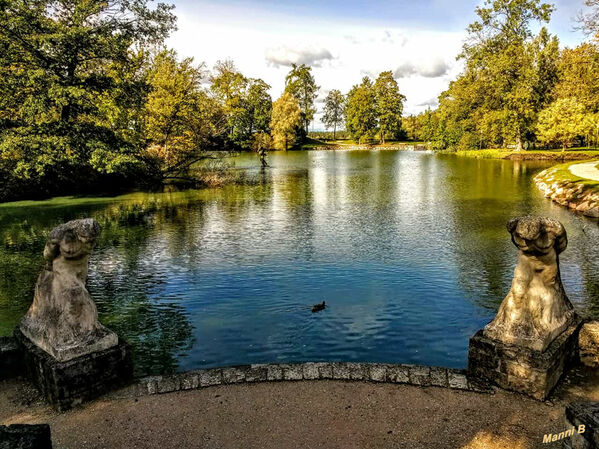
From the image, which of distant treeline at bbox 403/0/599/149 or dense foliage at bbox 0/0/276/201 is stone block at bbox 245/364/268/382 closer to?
dense foliage at bbox 0/0/276/201

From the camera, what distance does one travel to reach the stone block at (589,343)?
740cm

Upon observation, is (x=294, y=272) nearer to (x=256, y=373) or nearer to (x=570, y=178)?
(x=256, y=373)

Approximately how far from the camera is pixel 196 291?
46.2ft

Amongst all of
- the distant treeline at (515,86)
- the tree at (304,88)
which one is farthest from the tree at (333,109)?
the distant treeline at (515,86)

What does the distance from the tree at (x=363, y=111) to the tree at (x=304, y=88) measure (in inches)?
490

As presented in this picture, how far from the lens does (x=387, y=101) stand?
10425 cm

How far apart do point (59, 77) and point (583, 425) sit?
1763 cm

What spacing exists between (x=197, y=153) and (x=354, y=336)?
33930 mm

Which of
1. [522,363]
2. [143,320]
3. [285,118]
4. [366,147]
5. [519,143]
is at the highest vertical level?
[285,118]

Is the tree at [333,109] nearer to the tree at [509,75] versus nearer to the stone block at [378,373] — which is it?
the tree at [509,75]

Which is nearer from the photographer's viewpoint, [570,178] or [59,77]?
[59,77]

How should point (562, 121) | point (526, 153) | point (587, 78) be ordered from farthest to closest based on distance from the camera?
point (526, 153) → point (562, 121) → point (587, 78)

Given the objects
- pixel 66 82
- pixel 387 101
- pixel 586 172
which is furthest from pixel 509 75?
pixel 66 82

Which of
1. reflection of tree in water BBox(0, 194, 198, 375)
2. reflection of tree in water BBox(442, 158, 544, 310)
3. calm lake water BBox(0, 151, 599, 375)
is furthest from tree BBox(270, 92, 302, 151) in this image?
reflection of tree in water BBox(0, 194, 198, 375)
